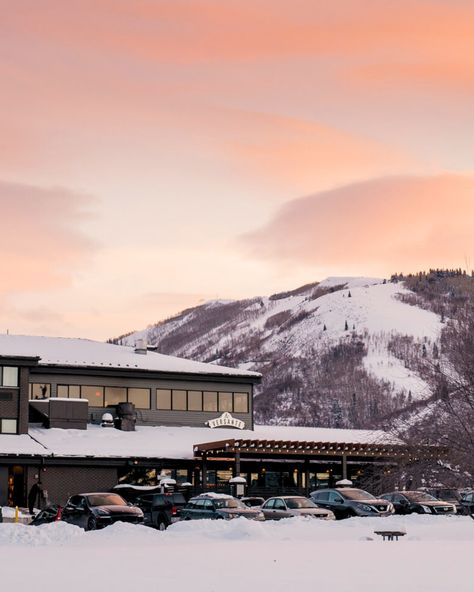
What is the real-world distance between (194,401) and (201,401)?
1.68 ft

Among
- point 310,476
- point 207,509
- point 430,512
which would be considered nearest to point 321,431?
point 310,476

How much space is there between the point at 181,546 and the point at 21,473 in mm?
31803

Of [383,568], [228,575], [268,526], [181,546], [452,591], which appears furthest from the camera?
[268,526]

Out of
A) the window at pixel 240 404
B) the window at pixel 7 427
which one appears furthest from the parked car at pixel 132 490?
the window at pixel 240 404

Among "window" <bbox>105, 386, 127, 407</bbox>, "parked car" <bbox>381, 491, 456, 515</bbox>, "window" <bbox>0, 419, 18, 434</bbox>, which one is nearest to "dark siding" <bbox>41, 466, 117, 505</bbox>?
"window" <bbox>0, 419, 18, 434</bbox>

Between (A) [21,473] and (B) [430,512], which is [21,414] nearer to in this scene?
(A) [21,473]

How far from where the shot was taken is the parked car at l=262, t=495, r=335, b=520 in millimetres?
40638

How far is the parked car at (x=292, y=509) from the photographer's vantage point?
133 ft

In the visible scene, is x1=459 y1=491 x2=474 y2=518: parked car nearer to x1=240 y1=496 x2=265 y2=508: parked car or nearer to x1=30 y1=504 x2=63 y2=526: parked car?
x1=240 y1=496 x2=265 y2=508: parked car

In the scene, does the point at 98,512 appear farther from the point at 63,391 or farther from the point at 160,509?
the point at 63,391

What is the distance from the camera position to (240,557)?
24.9 meters

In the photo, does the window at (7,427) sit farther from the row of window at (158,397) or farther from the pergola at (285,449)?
the pergola at (285,449)

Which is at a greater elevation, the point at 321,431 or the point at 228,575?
the point at 321,431

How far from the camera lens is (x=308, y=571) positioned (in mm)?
21672
